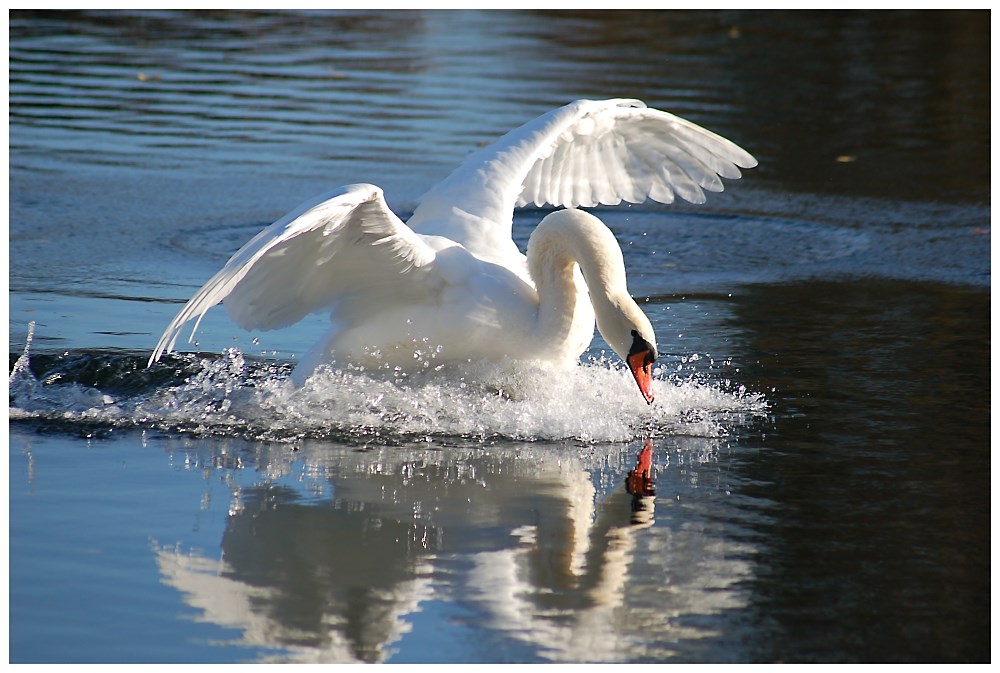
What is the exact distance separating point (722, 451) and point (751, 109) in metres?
11.0

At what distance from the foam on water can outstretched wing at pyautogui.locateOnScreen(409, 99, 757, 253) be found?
0.94m

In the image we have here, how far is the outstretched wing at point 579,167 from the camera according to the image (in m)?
8.11

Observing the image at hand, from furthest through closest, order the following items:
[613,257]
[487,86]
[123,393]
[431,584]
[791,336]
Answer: [487,86] < [791,336] < [123,393] < [613,257] < [431,584]

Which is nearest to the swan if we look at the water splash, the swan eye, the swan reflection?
the swan eye

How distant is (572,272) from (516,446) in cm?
94

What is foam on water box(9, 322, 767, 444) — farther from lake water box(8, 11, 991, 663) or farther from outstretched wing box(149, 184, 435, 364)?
outstretched wing box(149, 184, 435, 364)

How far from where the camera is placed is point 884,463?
6305 mm

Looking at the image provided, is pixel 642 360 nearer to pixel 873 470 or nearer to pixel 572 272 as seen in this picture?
pixel 572 272

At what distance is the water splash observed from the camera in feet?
22.1

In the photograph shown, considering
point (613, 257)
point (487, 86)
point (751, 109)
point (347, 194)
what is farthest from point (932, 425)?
point (487, 86)

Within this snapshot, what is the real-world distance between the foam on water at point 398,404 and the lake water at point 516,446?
0.02 meters

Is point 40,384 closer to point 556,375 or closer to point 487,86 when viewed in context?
point 556,375

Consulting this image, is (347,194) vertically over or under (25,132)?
under

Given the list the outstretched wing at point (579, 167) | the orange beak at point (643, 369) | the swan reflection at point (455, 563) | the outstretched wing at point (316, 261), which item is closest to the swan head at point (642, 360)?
the orange beak at point (643, 369)
